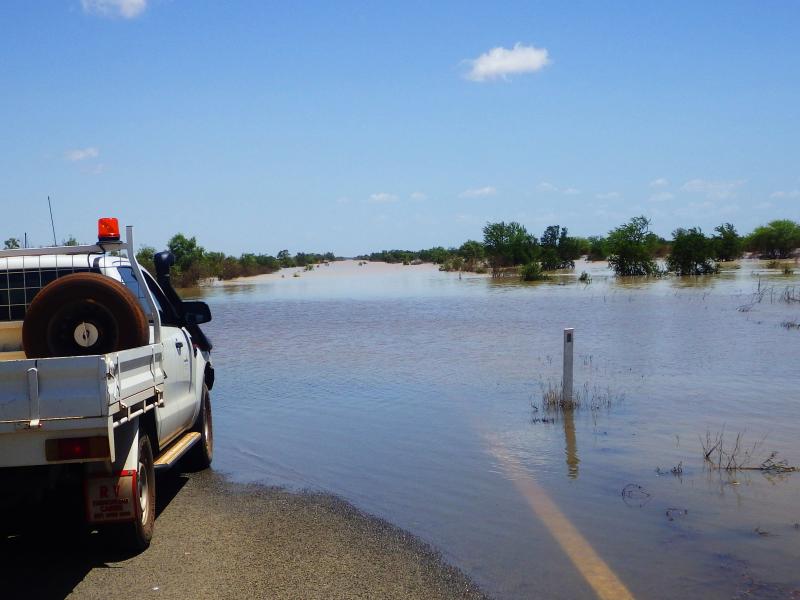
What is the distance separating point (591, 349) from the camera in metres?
19.6

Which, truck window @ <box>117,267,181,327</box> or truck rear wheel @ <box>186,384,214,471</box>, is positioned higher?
truck window @ <box>117,267,181,327</box>

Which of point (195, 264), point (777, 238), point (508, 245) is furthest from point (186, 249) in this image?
point (777, 238)

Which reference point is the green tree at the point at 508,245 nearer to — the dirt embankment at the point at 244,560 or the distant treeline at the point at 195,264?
the distant treeline at the point at 195,264

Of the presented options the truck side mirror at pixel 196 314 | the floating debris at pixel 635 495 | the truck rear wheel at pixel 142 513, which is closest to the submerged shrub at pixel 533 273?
the floating debris at pixel 635 495

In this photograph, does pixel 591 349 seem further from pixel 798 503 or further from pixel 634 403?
pixel 798 503

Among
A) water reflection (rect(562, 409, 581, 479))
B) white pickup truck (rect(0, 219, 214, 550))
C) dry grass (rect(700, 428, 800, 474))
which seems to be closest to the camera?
white pickup truck (rect(0, 219, 214, 550))

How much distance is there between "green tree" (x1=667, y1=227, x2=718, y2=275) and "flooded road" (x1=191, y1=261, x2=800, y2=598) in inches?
1467

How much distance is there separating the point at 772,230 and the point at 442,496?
93451mm

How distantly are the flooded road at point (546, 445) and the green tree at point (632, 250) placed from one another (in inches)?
1485

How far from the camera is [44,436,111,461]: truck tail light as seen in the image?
5.24 meters

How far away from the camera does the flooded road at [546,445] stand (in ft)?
20.8

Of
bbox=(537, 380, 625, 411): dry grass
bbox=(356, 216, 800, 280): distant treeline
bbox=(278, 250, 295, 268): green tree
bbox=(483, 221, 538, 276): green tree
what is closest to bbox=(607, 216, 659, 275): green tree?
bbox=(356, 216, 800, 280): distant treeline

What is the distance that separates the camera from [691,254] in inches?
2317

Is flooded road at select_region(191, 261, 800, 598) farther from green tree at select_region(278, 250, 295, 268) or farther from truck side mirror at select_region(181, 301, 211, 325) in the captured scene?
green tree at select_region(278, 250, 295, 268)
